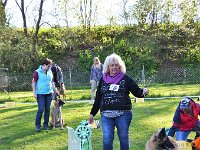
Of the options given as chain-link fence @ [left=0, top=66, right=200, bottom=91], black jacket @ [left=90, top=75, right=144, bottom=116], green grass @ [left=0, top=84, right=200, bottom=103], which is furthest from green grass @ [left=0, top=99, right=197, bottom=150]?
chain-link fence @ [left=0, top=66, right=200, bottom=91]

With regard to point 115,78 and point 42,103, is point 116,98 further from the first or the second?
point 42,103

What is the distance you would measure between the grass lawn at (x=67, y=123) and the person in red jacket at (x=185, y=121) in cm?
95

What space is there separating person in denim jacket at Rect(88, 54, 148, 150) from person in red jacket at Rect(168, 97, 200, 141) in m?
0.87

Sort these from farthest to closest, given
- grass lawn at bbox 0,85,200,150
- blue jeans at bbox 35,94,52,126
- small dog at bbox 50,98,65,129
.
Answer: small dog at bbox 50,98,65,129
blue jeans at bbox 35,94,52,126
grass lawn at bbox 0,85,200,150

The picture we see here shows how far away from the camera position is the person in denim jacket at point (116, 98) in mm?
4691

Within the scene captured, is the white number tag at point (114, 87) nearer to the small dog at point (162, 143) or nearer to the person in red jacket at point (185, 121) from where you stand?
the small dog at point (162, 143)

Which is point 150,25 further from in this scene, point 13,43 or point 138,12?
point 13,43

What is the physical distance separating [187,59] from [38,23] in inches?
439

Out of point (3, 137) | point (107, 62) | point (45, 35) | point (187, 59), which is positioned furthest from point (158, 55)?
point (107, 62)

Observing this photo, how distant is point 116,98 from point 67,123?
13.0 feet

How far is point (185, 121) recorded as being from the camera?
5.41 m

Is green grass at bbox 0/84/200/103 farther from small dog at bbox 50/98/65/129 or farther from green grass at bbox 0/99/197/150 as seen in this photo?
small dog at bbox 50/98/65/129

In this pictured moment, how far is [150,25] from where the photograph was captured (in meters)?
26.5

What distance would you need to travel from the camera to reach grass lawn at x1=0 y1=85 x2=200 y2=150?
21.7ft
